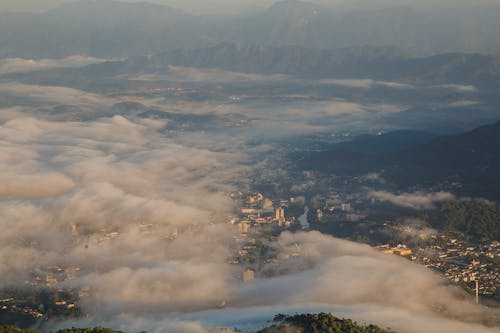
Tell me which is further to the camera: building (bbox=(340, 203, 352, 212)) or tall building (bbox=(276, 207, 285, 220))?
building (bbox=(340, 203, 352, 212))

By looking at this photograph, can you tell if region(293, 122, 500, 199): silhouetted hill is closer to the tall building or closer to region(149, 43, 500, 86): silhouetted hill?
the tall building

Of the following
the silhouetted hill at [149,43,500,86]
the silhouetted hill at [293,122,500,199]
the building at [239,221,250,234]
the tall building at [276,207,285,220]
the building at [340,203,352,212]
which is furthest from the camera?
the silhouetted hill at [149,43,500,86]

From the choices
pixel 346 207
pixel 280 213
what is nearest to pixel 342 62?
pixel 346 207

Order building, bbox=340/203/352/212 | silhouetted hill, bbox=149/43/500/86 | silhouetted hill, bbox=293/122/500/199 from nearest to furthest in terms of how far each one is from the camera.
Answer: building, bbox=340/203/352/212 < silhouetted hill, bbox=293/122/500/199 < silhouetted hill, bbox=149/43/500/86

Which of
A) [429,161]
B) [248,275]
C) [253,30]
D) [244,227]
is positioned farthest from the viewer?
[253,30]

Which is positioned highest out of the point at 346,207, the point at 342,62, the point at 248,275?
the point at 342,62

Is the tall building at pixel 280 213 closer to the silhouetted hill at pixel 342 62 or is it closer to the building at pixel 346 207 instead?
the building at pixel 346 207

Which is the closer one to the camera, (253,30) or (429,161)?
(429,161)

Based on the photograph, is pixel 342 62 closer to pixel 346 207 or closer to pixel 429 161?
pixel 429 161

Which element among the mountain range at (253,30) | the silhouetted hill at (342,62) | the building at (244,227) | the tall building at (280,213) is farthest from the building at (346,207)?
the mountain range at (253,30)

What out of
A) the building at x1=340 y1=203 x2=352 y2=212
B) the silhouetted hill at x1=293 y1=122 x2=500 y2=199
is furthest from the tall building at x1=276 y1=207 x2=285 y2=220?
the silhouetted hill at x1=293 y1=122 x2=500 y2=199

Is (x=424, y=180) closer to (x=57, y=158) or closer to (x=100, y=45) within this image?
(x=57, y=158)
